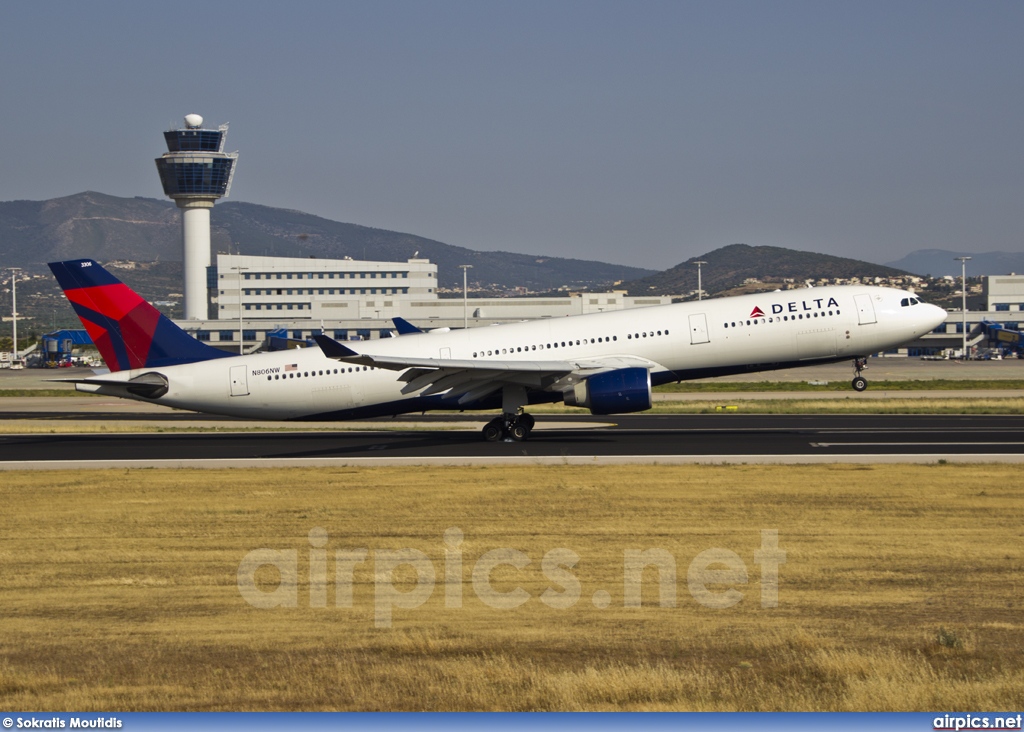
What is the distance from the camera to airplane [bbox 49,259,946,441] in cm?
3512

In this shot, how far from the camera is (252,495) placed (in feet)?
82.0

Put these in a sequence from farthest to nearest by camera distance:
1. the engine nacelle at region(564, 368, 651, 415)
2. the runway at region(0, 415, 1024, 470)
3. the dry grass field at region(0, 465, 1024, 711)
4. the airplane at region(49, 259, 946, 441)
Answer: the airplane at region(49, 259, 946, 441), the engine nacelle at region(564, 368, 651, 415), the runway at region(0, 415, 1024, 470), the dry grass field at region(0, 465, 1024, 711)

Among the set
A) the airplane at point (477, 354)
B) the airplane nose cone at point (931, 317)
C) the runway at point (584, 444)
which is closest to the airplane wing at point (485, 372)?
the airplane at point (477, 354)

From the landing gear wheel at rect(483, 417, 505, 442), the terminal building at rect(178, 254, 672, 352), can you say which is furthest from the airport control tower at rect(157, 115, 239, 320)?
the landing gear wheel at rect(483, 417, 505, 442)

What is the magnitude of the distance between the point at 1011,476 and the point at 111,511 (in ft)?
69.2

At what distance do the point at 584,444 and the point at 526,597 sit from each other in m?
19.5

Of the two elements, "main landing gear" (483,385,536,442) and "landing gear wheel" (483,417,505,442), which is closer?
"main landing gear" (483,385,536,442)

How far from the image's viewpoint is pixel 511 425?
35688 mm

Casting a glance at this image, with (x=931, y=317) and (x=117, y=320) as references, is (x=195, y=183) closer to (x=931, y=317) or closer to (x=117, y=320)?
(x=117, y=320)

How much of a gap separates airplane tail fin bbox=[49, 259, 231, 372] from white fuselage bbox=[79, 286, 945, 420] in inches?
24.1

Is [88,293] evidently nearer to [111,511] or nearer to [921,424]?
[111,511]
